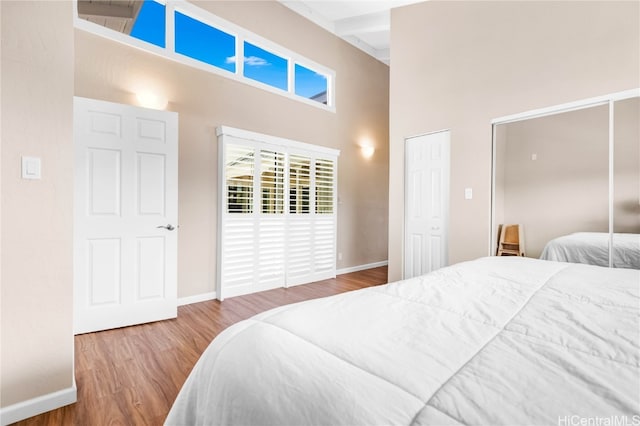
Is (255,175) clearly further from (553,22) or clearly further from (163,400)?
(553,22)

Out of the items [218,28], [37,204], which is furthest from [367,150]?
[37,204]

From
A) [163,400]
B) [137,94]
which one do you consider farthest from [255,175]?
[163,400]

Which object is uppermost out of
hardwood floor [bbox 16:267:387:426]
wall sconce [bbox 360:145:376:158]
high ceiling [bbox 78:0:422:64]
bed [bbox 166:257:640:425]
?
high ceiling [bbox 78:0:422:64]

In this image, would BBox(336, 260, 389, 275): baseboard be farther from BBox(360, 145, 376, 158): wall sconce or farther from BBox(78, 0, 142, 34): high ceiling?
BBox(78, 0, 142, 34): high ceiling

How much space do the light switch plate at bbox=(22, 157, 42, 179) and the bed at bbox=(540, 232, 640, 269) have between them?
152 inches

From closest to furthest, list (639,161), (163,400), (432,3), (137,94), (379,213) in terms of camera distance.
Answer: (163,400), (639,161), (137,94), (432,3), (379,213)

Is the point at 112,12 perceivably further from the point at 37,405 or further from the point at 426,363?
the point at 426,363

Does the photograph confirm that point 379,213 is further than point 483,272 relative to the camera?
Yes

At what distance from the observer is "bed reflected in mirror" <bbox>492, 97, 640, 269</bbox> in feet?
8.01

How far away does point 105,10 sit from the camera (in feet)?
9.73

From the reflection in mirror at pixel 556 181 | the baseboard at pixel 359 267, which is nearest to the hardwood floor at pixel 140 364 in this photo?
the baseboard at pixel 359 267

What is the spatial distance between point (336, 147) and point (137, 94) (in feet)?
9.43

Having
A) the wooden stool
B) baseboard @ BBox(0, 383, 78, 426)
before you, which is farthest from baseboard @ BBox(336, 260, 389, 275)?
baseboard @ BBox(0, 383, 78, 426)

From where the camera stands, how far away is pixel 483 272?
5.08ft
